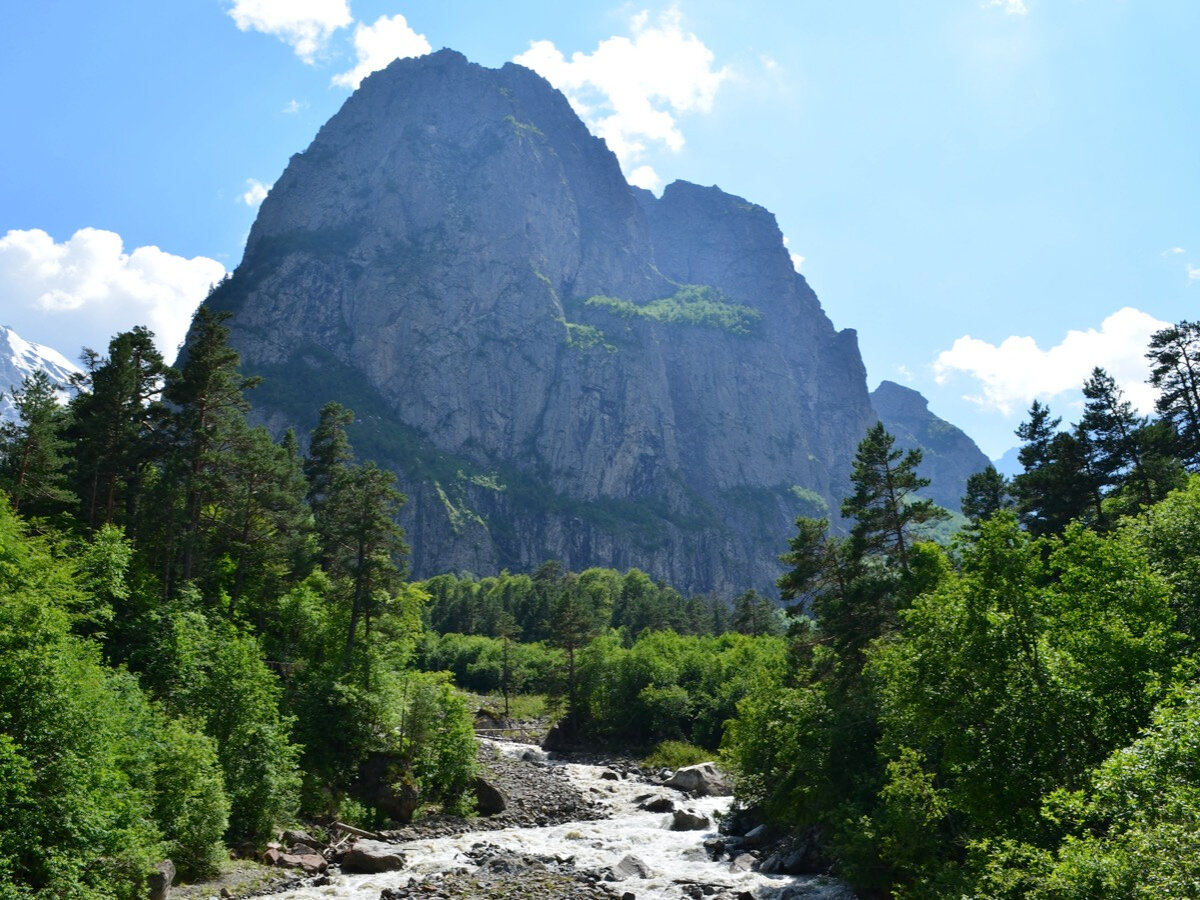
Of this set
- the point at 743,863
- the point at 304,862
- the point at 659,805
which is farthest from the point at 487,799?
the point at 743,863

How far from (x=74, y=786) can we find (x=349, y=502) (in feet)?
102

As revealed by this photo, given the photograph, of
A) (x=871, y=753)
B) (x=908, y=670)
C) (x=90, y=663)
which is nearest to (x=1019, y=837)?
Answer: (x=908, y=670)

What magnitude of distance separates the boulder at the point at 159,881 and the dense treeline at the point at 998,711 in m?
25.3

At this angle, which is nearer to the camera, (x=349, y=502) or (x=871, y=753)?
(x=871, y=753)

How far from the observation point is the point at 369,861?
3450 cm

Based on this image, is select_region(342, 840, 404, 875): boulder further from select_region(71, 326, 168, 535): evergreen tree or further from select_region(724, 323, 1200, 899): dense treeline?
select_region(71, 326, 168, 535): evergreen tree

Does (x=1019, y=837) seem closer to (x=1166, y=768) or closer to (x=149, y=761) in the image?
(x=1166, y=768)

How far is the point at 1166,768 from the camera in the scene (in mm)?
15820

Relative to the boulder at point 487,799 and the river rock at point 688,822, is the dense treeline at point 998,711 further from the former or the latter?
the boulder at point 487,799

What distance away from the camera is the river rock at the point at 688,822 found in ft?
150

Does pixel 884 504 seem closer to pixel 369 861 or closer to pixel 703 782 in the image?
pixel 703 782

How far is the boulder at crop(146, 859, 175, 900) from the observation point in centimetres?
2555

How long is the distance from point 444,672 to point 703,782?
79.8ft

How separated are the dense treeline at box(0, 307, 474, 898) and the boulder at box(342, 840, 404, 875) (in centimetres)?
418
